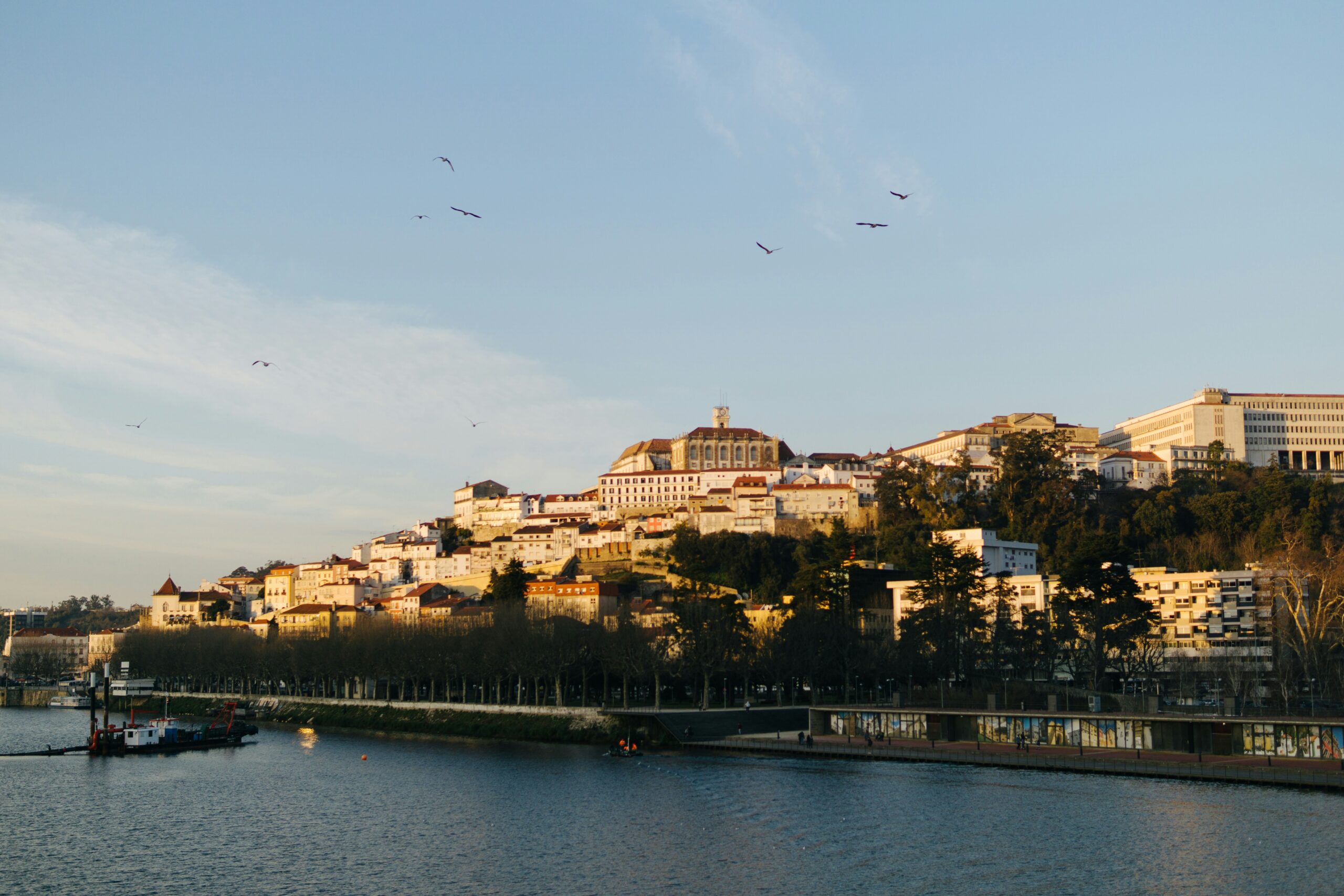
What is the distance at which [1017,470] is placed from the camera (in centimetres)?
11575

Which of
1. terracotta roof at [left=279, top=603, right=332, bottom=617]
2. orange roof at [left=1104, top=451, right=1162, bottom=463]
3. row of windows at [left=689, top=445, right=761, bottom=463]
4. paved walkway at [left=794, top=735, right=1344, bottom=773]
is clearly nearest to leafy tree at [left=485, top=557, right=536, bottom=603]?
terracotta roof at [left=279, top=603, right=332, bottom=617]

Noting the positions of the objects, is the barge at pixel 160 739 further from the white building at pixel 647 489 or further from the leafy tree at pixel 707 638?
the white building at pixel 647 489

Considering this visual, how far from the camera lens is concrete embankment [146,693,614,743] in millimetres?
68312

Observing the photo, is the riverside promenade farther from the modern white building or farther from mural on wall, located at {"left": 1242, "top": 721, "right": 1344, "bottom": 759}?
the modern white building

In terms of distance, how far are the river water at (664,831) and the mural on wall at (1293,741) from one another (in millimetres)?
5095

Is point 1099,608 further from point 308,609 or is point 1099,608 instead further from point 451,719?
point 308,609

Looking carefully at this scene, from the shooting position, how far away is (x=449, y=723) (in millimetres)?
74875

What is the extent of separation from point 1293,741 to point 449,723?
147 feet

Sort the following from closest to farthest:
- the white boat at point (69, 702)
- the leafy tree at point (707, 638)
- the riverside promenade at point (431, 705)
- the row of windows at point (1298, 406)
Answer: the riverside promenade at point (431, 705) < the leafy tree at point (707, 638) < the white boat at point (69, 702) < the row of windows at point (1298, 406)

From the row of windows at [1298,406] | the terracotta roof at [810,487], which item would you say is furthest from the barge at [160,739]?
the row of windows at [1298,406]

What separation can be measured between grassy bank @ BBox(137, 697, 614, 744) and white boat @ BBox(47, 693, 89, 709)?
31.3 meters

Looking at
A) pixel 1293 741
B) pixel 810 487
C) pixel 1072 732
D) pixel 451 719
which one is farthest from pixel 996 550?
pixel 1293 741

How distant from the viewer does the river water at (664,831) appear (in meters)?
34.0

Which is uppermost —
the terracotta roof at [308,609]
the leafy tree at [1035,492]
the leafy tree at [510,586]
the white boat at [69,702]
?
the leafy tree at [1035,492]
